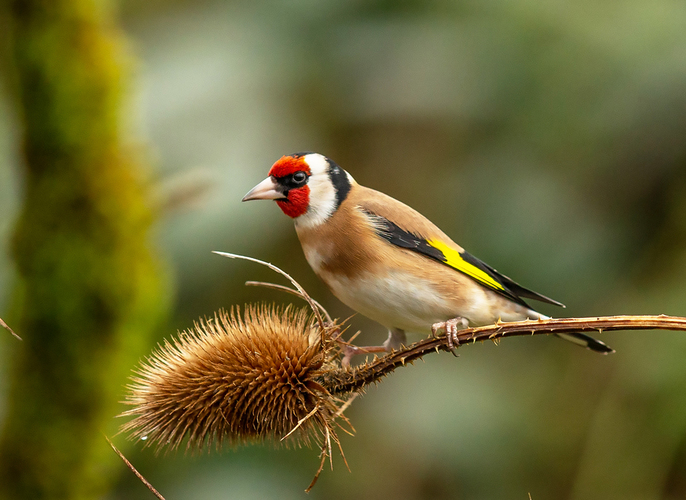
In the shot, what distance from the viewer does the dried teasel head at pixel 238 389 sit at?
2.08 m

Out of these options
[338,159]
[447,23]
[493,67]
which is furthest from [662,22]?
[338,159]

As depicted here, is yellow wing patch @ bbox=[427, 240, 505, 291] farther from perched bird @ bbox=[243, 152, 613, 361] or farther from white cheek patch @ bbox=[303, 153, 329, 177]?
white cheek patch @ bbox=[303, 153, 329, 177]

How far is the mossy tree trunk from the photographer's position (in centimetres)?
286

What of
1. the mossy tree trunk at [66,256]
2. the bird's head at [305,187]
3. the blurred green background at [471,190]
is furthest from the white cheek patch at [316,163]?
the blurred green background at [471,190]

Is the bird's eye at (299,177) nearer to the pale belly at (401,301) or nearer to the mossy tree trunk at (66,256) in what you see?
the pale belly at (401,301)

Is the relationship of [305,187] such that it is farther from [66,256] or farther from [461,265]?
[66,256]

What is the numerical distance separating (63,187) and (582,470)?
12.8 feet

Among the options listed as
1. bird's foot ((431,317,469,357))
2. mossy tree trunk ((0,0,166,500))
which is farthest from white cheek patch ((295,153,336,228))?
mossy tree trunk ((0,0,166,500))

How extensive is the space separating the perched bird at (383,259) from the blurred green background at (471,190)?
1.81 meters

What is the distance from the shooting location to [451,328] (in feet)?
8.09

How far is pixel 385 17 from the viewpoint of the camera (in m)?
6.71

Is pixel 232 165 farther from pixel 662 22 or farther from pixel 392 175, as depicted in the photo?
pixel 662 22

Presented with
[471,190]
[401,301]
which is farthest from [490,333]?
[471,190]

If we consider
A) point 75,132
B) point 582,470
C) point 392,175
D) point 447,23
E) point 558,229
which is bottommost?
point 582,470
